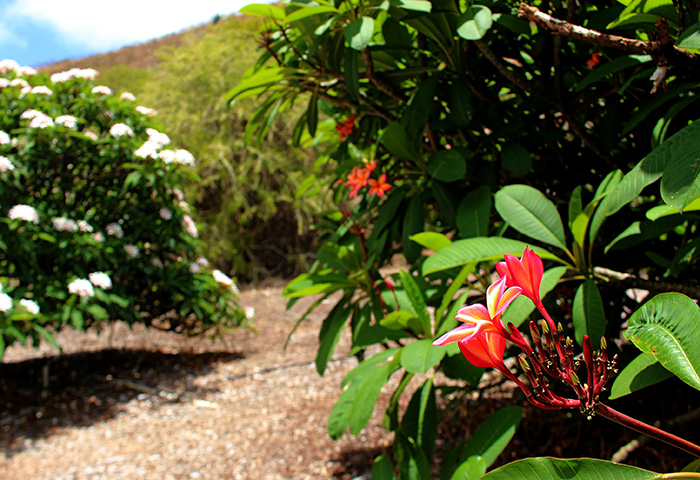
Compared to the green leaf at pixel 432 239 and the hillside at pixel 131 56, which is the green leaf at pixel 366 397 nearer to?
the green leaf at pixel 432 239

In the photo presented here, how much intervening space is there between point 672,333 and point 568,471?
15 centimetres

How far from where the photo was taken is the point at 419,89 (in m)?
1.08

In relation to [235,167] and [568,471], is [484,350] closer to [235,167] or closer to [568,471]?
[568,471]

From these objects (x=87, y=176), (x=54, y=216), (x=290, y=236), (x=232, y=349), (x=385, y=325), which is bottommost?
(x=232, y=349)

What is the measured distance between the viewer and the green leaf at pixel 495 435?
87cm

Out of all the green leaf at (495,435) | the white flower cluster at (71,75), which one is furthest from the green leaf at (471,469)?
the white flower cluster at (71,75)

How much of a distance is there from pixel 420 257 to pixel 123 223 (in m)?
2.40

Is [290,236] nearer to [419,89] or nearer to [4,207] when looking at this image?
[4,207]

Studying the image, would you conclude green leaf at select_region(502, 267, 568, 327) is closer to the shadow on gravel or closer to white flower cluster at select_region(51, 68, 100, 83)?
the shadow on gravel

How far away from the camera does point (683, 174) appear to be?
0.50 m

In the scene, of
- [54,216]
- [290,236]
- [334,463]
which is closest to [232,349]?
[54,216]

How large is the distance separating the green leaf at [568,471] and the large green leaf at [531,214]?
481 millimetres

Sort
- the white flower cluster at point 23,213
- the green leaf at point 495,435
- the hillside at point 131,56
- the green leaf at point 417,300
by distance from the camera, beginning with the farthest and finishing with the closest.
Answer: the hillside at point 131,56, the white flower cluster at point 23,213, the green leaf at point 417,300, the green leaf at point 495,435

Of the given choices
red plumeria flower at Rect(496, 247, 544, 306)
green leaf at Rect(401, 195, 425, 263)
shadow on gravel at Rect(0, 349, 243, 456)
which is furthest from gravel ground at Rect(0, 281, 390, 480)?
red plumeria flower at Rect(496, 247, 544, 306)
